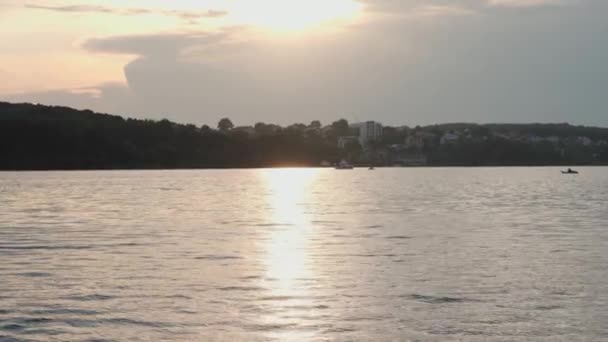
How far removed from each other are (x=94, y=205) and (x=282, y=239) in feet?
107

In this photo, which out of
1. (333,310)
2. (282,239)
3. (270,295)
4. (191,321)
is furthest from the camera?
(282,239)

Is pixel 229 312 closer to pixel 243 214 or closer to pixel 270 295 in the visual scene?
pixel 270 295

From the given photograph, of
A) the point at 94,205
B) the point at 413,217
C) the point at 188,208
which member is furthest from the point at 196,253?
the point at 94,205

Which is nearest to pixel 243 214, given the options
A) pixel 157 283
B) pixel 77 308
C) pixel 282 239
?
pixel 282 239

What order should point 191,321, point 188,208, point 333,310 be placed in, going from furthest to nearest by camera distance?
point 188,208 → point 333,310 → point 191,321

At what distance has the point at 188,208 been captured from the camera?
65.0m

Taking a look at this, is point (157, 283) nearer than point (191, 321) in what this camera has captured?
No

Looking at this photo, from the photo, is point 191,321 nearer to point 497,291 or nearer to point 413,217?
point 497,291

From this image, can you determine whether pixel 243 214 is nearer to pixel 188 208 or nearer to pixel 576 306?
pixel 188 208

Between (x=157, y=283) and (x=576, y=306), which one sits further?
(x=157, y=283)

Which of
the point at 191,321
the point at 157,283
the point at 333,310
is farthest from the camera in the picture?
the point at 157,283

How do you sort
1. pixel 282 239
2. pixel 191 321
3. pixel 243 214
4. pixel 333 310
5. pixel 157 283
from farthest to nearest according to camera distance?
pixel 243 214
pixel 282 239
pixel 157 283
pixel 333 310
pixel 191 321

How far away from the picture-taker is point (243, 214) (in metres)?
59.9

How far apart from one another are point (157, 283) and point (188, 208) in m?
39.5
